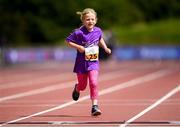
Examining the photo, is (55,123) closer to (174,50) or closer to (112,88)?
(112,88)

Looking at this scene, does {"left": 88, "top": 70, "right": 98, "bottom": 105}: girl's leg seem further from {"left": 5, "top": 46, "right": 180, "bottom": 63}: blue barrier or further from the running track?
{"left": 5, "top": 46, "right": 180, "bottom": 63}: blue barrier

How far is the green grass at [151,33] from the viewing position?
65.4 m

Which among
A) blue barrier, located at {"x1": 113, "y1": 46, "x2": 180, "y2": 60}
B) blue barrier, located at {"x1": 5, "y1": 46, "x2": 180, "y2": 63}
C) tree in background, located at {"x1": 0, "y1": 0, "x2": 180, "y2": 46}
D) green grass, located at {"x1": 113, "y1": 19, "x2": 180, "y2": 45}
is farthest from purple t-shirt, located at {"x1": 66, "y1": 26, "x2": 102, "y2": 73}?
green grass, located at {"x1": 113, "y1": 19, "x2": 180, "y2": 45}

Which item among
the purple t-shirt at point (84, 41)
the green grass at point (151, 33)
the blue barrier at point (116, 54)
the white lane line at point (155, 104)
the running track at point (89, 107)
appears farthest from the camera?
the green grass at point (151, 33)

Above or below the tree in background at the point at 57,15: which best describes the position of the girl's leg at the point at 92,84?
below

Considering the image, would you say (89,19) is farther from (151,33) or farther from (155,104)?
(151,33)

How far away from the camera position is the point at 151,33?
66062 mm

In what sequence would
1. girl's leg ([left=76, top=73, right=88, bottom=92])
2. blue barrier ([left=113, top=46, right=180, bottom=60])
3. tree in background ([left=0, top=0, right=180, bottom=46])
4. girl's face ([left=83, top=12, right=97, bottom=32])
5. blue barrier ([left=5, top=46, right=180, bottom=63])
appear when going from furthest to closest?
tree in background ([left=0, top=0, right=180, bottom=46]) < blue barrier ([left=113, top=46, right=180, bottom=60]) < blue barrier ([left=5, top=46, right=180, bottom=63]) < girl's leg ([left=76, top=73, right=88, bottom=92]) < girl's face ([left=83, top=12, right=97, bottom=32])

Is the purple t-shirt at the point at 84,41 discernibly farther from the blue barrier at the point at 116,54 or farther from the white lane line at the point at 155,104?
the blue barrier at the point at 116,54

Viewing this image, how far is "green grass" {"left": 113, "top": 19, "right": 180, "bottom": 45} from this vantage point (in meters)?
65.4

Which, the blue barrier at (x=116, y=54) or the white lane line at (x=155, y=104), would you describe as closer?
the white lane line at (x=155, y=104)

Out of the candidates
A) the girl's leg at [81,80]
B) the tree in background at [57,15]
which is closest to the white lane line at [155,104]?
the girl's leg at [81,80]

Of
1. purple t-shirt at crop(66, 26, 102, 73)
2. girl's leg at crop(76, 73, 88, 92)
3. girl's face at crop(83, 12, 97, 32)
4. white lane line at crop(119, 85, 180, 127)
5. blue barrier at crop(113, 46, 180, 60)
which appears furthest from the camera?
blue barrier at crop(113, 46, 180, 60)

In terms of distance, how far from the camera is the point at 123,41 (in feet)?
214
